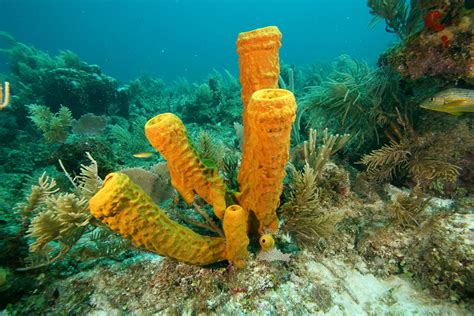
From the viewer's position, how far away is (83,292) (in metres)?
2.26

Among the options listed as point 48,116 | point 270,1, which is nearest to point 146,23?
point 270,1

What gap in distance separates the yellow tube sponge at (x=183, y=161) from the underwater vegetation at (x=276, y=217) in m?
0.01

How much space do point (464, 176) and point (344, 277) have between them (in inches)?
85.7

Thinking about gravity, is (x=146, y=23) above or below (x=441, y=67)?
above

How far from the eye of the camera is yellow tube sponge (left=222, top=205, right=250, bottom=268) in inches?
75.0

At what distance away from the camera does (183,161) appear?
6.75ft

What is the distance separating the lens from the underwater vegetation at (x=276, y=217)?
6.43 ft

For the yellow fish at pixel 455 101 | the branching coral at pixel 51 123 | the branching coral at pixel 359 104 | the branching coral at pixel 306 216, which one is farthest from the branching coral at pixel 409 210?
the branching coral at pixel 51 123

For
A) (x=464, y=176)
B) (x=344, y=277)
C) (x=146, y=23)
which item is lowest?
(x=344, y=277)

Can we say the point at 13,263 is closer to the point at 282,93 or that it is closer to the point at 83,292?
the point at 83,292

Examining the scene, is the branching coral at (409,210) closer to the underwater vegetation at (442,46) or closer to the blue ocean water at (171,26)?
the underwater vegetation at (442,46)

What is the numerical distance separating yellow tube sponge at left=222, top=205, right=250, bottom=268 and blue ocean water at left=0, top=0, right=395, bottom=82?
230 ft

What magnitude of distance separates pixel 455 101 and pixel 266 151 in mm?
2253

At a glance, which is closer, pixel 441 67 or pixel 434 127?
pixel 441 67
